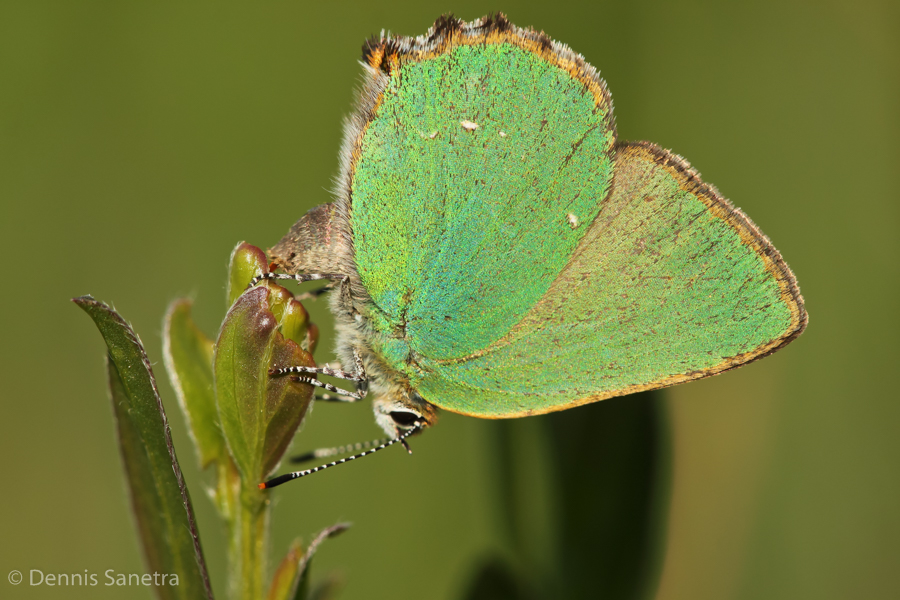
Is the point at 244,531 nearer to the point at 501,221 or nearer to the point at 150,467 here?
the point at 150,467

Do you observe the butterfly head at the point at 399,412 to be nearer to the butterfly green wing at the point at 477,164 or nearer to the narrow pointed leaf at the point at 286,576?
the butterfly green wing at the point at 477,164

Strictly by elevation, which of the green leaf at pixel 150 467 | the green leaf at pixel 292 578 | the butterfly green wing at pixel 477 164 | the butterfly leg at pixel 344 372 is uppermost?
the butterfly green wing at pixel 477 164

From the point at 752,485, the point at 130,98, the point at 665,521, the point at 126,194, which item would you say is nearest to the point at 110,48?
the point at 130,98

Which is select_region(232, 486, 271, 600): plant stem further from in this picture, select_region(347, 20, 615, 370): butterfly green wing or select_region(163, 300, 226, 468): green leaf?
select_region(347, 20, 615, 370): butterfly green wing

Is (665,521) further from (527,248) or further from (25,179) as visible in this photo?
(25,179)

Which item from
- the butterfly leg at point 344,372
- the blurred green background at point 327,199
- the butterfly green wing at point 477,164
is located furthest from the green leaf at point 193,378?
the blurred green background at point 327,199

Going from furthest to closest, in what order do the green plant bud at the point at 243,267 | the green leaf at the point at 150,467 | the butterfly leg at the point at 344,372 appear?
the butterfly leg at the point at 344,372, the green plant bud at the point at 243,267, the green leaf at the point at 150,467

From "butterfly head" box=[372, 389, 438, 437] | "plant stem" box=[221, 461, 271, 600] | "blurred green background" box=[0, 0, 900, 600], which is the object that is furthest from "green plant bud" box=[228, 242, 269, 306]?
"blurred green background" box=[0, 0, 900, 600]
